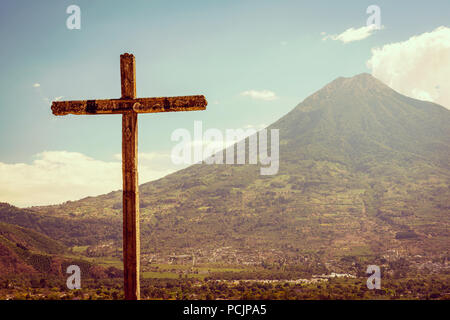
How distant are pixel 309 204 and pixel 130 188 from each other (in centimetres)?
14867

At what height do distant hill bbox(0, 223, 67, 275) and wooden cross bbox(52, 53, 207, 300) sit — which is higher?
wooden cross bbox(52, 53, 207, 300)

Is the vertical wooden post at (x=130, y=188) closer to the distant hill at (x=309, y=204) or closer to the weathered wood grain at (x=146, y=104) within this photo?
the weathered wood grain at (x=146, y=104)

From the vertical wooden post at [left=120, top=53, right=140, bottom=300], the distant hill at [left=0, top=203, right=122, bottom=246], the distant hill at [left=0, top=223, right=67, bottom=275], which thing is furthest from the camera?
the distant hill at [left=0, top=203, right=122, bottom=246]

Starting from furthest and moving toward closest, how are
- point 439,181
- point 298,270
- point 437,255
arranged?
point 439,181, point 437,255, point 298,270

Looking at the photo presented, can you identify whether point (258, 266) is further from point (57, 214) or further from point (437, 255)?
point (57, 214)

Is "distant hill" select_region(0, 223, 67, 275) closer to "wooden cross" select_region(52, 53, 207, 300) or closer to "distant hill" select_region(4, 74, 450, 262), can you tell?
"distant hill" select_region(4, 74, 450, 262)

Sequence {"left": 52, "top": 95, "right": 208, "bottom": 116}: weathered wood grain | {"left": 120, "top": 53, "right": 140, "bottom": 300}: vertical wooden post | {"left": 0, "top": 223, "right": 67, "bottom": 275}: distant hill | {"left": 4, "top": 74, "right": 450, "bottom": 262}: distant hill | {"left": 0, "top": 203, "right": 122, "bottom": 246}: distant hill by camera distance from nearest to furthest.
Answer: {"left": 120, "top": 53, "right": 140, "bottom": 300}: vertical wooden post → {"left": 52, "top": 95, "right": 208, "bottom": 116}: weathered wood grain → {"left": 0, "top": 223, "right": 67, "bottom": 275}: distant hill → {"left": 0, "top": 203, "right": 122, "bottom": 246}: distant hill → {"left": 4, "top": 74, "right": 450, "bottom": 262}: distant hill

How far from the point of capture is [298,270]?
289 ft

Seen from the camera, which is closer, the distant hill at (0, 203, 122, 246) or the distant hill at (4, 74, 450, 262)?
the distant hill at (0, 203, 122, 246)

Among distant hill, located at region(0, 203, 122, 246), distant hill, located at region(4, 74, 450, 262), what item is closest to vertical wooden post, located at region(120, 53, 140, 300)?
distant hill, located at region(4, 74, 450, 262)

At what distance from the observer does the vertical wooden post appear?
185 inches

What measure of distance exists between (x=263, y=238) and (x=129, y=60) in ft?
395

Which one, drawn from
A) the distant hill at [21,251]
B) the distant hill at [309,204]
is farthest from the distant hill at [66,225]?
the distant hill at [21,251]
